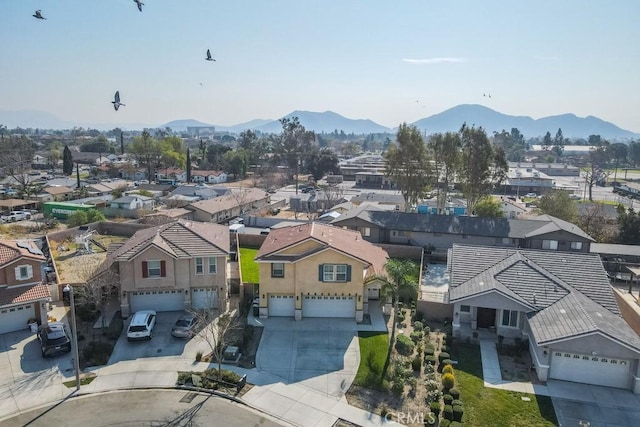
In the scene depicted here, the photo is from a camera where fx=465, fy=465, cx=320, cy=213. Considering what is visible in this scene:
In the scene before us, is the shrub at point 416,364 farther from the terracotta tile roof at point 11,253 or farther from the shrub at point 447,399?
the terracotta tile roof at point 11,253

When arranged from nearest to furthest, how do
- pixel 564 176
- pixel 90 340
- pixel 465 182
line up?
pixel 90 340
pixel 465 182
pixel 564 176

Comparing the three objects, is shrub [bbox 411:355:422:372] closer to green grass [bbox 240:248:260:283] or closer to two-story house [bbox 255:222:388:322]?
two-story house [bbox 255:222:388:322]

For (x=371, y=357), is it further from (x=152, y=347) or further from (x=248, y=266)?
(x=248, y=266)

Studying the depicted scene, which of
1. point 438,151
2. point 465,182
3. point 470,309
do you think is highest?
point 438,151

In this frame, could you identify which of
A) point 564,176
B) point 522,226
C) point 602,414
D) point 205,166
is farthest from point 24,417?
point 564,176

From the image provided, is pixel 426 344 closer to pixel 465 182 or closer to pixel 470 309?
pixel 470 309

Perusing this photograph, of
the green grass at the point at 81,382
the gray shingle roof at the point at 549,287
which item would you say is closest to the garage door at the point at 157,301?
the green grass at the point at 81,382
